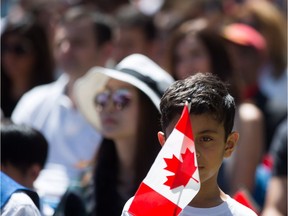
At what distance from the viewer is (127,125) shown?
15.7 ft

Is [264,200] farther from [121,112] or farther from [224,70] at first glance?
[121,112]

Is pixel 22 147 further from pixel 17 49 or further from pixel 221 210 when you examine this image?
pixel 17 49

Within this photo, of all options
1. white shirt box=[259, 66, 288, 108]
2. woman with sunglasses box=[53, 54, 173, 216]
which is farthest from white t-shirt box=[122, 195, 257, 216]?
white shirt box=[259, 66, 288, 108]

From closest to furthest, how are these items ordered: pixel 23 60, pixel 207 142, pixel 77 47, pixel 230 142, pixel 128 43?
pixel 207 142
pixel 230 142
pixel 77 47
pixel 128 43
pixel 23 60

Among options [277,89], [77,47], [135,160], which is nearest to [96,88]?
[135,160]

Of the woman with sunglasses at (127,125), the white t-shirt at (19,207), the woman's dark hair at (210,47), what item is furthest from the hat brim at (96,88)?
the white t-shirt at (19,207)

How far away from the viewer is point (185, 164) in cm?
283

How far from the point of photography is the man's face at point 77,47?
6.26 meters

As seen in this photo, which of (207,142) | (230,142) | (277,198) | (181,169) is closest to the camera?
(181,169)

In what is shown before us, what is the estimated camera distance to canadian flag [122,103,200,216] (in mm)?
2824

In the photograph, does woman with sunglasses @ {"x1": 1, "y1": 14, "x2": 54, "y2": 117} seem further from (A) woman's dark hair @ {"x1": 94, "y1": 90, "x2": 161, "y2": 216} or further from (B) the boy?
(B) the boy

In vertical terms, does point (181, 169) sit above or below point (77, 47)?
above

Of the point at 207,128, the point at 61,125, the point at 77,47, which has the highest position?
the point at 207,128

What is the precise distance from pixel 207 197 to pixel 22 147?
5.23 ft
